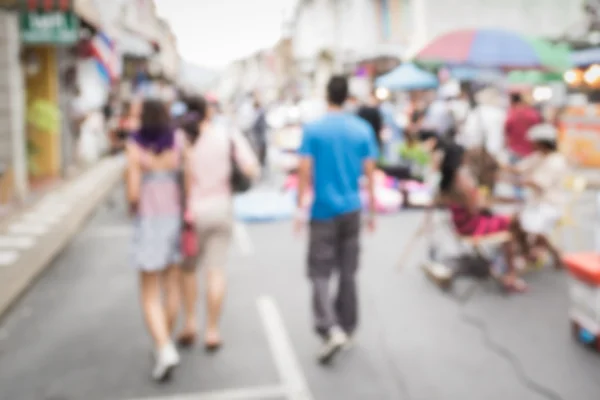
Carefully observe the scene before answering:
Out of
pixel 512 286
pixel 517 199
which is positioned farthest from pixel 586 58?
pixel 512 286

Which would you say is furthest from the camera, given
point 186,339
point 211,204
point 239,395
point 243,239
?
point 243,239

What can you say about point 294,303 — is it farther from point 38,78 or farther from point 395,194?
point 38,78

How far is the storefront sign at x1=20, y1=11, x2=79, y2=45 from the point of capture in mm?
11641

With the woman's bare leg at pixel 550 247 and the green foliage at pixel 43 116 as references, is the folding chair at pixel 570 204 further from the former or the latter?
the green foliage at pixel 43 116

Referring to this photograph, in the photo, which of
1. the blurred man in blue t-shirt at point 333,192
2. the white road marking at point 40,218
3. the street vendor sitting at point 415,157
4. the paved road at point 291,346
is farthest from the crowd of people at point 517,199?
the white road marking at point 40,218

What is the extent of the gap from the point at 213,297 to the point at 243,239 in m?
4.30

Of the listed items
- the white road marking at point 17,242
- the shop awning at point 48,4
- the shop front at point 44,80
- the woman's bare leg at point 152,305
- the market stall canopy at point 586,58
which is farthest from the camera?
the market stall canopy at point 586,58

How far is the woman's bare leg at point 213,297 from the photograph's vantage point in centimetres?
485

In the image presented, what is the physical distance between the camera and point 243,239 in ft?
30.1

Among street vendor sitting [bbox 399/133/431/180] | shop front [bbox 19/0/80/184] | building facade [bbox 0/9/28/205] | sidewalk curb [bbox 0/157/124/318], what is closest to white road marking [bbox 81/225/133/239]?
sidewalk curb [bbox 0/157/124/318]

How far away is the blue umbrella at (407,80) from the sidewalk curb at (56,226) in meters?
7.31

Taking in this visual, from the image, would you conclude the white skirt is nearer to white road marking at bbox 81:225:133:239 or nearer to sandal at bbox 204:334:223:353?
sandal at bbox 204:334:223:353

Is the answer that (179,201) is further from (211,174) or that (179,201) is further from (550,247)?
(550,247)

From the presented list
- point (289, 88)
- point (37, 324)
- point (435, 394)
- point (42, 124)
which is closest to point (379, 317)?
point (435, 394)
